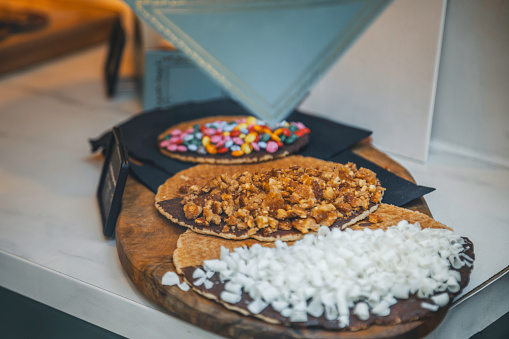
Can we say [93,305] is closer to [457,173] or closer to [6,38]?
[457,173]

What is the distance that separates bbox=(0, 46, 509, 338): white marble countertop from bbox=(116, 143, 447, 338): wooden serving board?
0.19ft

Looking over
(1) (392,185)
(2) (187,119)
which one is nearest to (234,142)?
(2) (187,119)

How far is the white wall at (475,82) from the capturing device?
5.31 ft

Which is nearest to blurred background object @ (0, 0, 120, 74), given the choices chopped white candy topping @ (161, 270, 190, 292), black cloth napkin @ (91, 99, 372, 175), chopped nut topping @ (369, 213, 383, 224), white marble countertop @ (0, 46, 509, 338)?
white marble countertop @ (0, 46, 509, 338)

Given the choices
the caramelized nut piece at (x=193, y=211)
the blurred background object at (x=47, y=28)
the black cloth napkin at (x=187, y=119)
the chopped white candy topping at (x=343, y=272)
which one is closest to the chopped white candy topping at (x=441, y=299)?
the chopped white candy topping at (x=343, y=272)

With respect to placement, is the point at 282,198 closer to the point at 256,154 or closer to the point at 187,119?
the point at 256,154

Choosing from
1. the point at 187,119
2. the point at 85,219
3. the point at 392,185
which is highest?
the point at 392,185

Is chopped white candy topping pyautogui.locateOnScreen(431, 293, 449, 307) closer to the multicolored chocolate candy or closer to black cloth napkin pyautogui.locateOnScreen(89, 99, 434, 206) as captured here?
black cloth napkin pyautogui.locateOnScreen(89, 99, 434, 206)

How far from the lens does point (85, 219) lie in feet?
4.98

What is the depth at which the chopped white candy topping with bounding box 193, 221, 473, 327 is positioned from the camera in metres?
1.00

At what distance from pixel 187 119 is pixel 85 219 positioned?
0.49 metres

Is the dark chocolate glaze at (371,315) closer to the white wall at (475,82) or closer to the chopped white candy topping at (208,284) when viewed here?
the chopped white candy topping at (208,284)

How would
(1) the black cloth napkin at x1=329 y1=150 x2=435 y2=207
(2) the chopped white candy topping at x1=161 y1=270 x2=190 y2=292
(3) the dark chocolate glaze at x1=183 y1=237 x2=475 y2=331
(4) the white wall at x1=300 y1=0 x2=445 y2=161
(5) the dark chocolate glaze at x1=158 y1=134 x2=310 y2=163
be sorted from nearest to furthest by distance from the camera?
(3) the dark chocolate glaze at x1=183 y1=237 x2=475 y2=331 → (2) the chopped white candy topping at x1=161 y1=270 x2=190 y2=292 → (1) the black cloth napkin at x1=329 y1=150 x2=435 y2=207 → (5) the dark chocolate glaze at x1=158 y1=134 x2=310 y2=163 → (4) the white wall at x1=300 y1=0 x2=445 y2=161

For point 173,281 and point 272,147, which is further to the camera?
point 272,147
